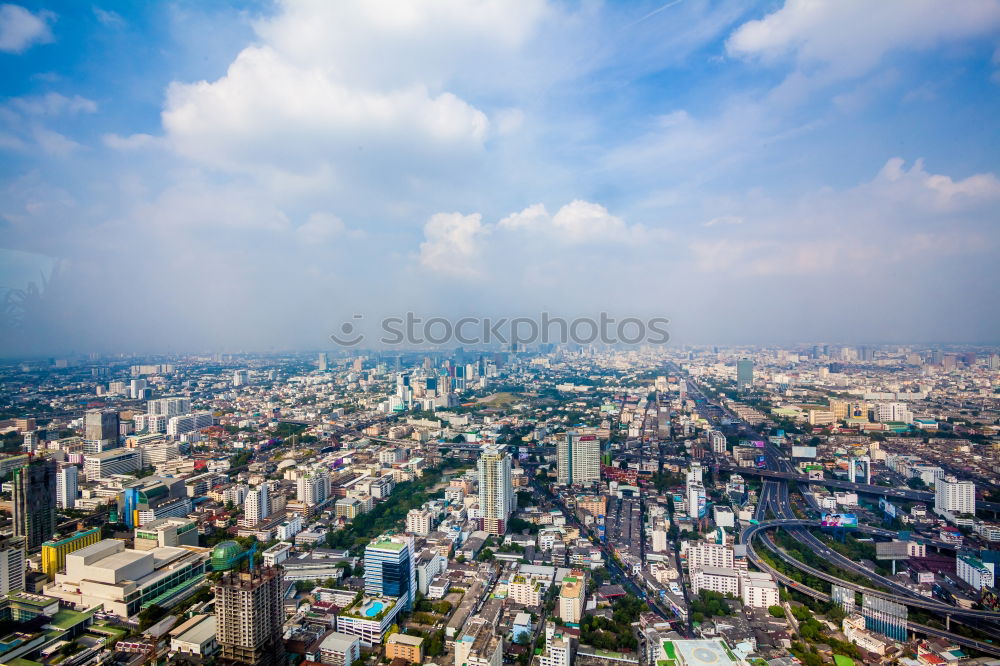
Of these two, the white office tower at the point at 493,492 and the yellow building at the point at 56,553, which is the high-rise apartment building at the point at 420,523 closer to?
the white office tower at the point at 493,492

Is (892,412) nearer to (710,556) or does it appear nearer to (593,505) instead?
(593,505)

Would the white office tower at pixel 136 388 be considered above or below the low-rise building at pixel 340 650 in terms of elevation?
above

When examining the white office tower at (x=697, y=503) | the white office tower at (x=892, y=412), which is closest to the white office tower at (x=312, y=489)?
the white office tower at (x=697, y=503)

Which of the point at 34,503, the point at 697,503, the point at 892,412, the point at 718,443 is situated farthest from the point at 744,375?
the point at 34,503

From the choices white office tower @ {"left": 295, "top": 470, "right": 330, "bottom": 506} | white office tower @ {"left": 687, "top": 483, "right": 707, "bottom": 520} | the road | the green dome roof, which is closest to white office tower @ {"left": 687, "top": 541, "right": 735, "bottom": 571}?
the road

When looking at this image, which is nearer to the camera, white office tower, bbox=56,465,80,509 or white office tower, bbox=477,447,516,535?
white office tower, bbox=477,447,516,535

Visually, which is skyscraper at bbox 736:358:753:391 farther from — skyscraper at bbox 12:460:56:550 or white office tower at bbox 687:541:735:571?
skyscraper at bbox 12:460:56:550
